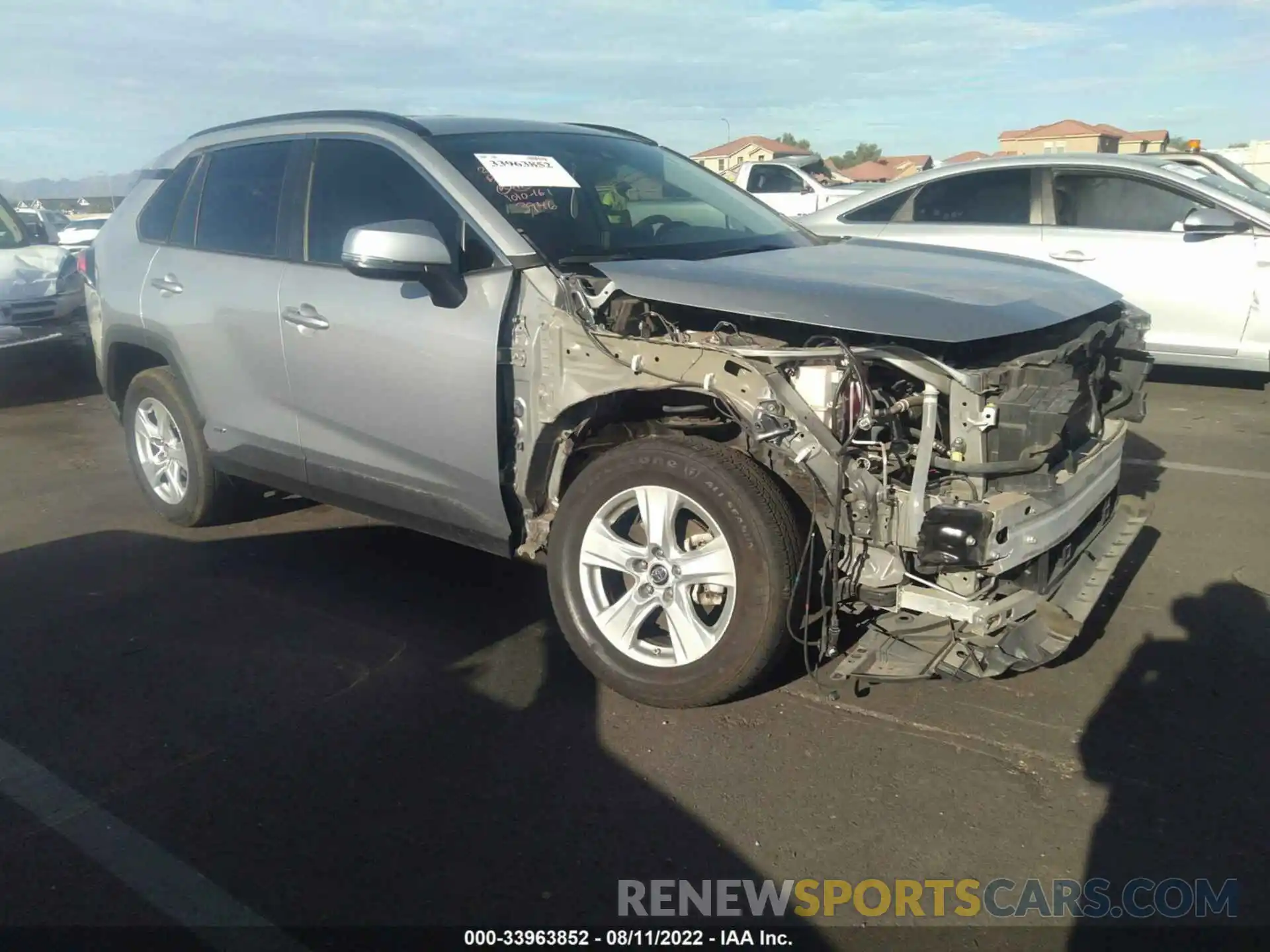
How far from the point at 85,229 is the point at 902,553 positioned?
76.8 ft

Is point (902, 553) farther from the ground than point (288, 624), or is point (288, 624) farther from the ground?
point (902, 553)

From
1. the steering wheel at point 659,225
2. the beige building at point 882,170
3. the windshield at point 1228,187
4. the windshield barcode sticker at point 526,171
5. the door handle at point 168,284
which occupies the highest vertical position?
the windshield barcode sticker at point 526,171

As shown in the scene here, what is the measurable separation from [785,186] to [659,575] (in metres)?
16.3

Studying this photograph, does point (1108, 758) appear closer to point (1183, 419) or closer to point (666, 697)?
point (666, 697)

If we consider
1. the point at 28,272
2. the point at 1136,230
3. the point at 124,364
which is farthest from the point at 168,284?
the point at 1136,230

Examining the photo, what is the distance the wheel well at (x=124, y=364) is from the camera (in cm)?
570

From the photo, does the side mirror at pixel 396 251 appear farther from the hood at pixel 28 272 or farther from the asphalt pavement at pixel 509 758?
the hood at pixel 28 272

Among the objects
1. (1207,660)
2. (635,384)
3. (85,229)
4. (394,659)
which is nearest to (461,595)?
(394,659)

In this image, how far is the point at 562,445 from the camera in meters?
3.88

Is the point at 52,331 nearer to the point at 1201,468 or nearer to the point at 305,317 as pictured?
the point at 305,317

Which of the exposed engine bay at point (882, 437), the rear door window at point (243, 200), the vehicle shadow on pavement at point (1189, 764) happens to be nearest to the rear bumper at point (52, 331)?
the rear door window at point (243, 200)

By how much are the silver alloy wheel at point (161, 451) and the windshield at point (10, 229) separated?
667cm

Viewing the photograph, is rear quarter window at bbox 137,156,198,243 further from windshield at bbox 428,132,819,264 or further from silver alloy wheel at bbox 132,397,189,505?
windshield at bbox 428,132,819,264

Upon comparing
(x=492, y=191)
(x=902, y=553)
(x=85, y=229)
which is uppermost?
(x=492, y=191)
